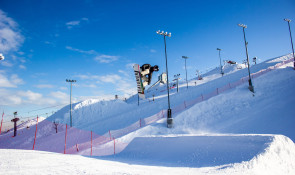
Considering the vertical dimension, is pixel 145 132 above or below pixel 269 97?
below

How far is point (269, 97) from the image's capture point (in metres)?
24.5

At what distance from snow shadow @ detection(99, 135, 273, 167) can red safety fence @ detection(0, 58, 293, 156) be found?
4635 mm

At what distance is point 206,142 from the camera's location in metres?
11.9

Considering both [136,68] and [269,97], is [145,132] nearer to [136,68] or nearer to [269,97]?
[136,68]

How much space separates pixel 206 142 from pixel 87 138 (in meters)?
21.7

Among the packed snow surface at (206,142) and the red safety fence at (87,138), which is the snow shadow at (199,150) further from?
the red safety fence at (87,138)

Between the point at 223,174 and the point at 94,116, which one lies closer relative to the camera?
the point at 223,174

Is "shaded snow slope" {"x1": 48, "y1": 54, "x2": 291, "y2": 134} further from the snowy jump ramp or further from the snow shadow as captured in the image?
the snowy jump ramp

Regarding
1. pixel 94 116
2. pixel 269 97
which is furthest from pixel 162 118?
pixel 94 116

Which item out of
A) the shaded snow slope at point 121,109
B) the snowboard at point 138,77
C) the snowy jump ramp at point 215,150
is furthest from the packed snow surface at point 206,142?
the snowboard at point 138,77

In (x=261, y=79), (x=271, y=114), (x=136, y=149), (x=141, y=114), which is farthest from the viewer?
(x=141, y=114)

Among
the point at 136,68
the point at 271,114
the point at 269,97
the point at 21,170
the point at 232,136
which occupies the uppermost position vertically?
the point at 136,68

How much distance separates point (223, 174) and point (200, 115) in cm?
1651

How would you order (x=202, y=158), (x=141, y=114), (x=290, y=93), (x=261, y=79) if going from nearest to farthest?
(x=202, y=158) < (x=290, y=93) < (x=261, y=79) < (x=141, y=114)
